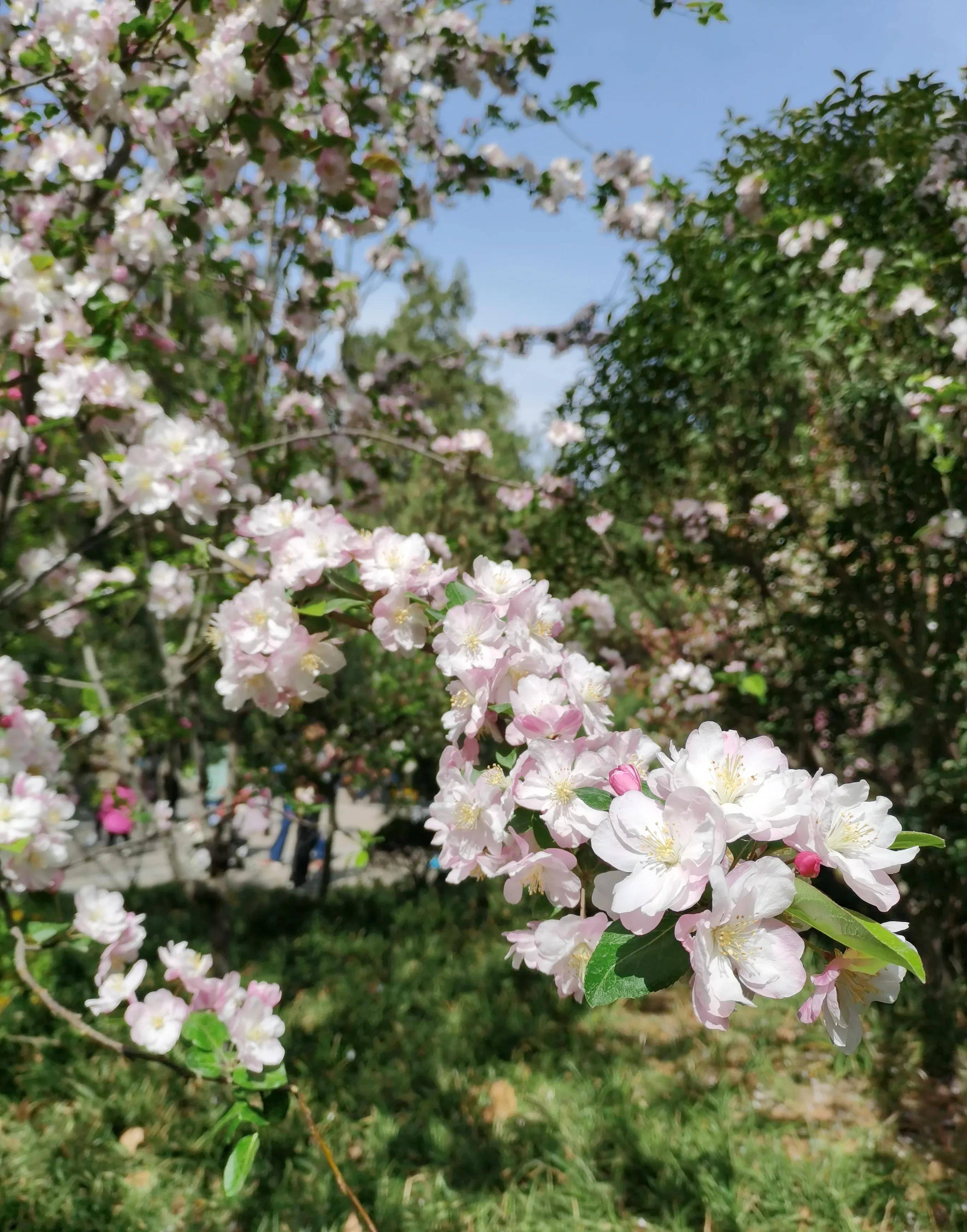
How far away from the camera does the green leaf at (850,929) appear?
63 centimetres

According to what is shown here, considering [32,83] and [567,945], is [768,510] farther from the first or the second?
[32,83]

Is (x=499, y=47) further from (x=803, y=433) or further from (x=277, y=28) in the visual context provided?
(x=803, y=433)

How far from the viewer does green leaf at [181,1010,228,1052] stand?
4.41ft

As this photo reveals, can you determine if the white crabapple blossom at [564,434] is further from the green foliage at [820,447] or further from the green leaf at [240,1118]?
the green leaf at [240,1118]

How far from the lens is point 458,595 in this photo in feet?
4.05

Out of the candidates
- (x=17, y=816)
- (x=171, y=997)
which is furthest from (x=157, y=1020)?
(x=17, y=816)

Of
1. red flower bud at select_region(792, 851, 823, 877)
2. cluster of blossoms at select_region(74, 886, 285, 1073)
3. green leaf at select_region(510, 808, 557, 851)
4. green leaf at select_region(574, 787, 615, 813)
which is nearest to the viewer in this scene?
red flower bud at select_region(792, 851, 823, 877)

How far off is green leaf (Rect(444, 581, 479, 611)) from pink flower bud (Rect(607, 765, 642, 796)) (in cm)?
46

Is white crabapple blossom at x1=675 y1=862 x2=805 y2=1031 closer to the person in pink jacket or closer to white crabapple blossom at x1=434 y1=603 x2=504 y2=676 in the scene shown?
white crabapple blossom at x1=434 y1=603 x2=504 y2=676

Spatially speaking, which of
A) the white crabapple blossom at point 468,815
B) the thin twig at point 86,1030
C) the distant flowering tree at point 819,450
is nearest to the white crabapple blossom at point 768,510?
the distant flowering tree at point 819,450

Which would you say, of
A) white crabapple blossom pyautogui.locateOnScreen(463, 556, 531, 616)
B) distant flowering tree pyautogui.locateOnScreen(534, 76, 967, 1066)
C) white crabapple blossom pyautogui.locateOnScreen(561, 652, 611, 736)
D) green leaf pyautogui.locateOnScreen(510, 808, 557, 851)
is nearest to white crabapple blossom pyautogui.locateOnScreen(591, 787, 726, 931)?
green leaf pyautogui.locateOnScreen(510, 808, 557, 851)

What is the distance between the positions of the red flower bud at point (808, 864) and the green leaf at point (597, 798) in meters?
0.21

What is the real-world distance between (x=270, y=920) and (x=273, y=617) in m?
5.39

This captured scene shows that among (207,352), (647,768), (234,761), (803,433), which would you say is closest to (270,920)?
(234,761)
